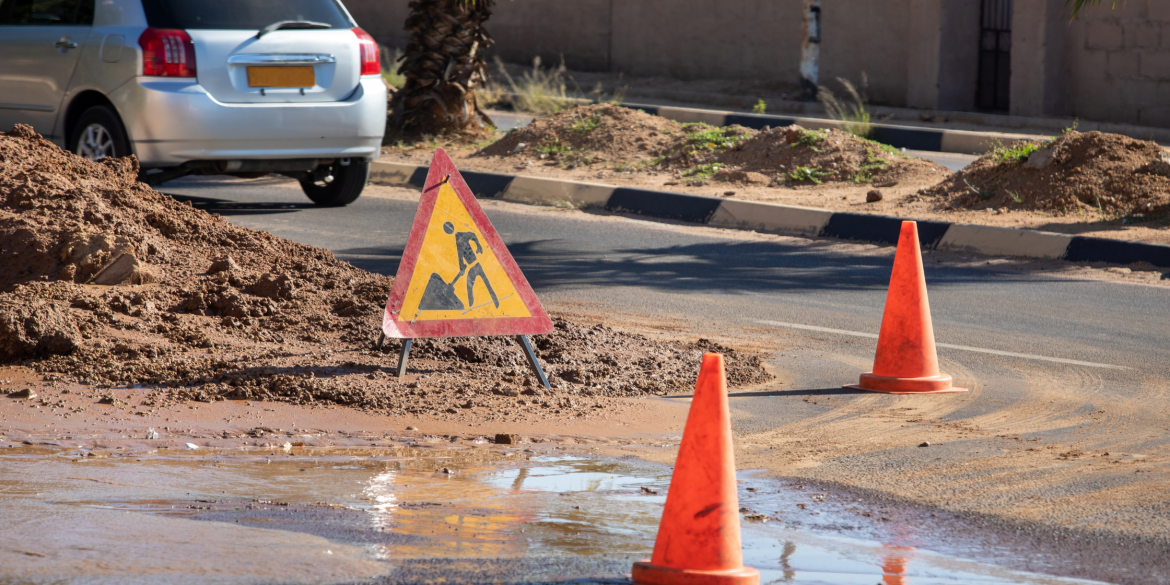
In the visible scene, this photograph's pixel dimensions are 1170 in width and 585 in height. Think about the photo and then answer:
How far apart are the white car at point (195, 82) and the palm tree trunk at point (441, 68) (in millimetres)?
4190

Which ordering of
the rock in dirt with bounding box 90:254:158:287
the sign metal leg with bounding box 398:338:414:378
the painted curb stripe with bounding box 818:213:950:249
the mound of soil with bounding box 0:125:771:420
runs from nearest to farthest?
1. the mound of soil with bounding box 0:125:771:420
2. the sign metal leg with bounding box 398:338:414:378
3. the rock in dirt with bounding box 90:254:158:287
4. the painted curb stripe with bounding box 818:213:950:249

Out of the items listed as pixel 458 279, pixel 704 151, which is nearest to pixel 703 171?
pixel 704 151

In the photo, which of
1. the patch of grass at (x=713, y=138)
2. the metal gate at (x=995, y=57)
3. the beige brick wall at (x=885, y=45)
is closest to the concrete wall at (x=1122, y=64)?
the beige brick wall at (x=885, y=45)

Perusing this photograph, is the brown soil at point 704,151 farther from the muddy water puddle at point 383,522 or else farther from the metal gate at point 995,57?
the muddy water puddle at point 383,522

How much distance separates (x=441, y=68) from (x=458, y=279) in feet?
30.5

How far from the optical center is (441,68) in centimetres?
1427

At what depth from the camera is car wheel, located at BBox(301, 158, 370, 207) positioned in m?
10.5

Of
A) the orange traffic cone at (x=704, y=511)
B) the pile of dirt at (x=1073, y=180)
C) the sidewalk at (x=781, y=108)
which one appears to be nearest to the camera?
the orange traffic cone at (x=704, y=511)

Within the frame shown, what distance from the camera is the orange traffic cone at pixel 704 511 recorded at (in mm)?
3311

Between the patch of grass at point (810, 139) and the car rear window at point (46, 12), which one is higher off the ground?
the car rear window at point (46, 12)

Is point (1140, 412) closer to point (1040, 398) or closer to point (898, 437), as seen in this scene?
point (1040, 398)

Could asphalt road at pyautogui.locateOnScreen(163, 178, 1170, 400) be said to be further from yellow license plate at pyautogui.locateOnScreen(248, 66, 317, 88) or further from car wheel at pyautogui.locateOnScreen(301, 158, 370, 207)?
yellow license plate at pyautogui.locateOnScreen(248, 66, 317, 88)

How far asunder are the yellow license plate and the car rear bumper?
0.14 metres

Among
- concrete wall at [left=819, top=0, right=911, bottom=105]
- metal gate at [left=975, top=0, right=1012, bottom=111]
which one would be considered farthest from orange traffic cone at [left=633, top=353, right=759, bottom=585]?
concrete wall at [left=819, top=0, right=911, bottom=105]
